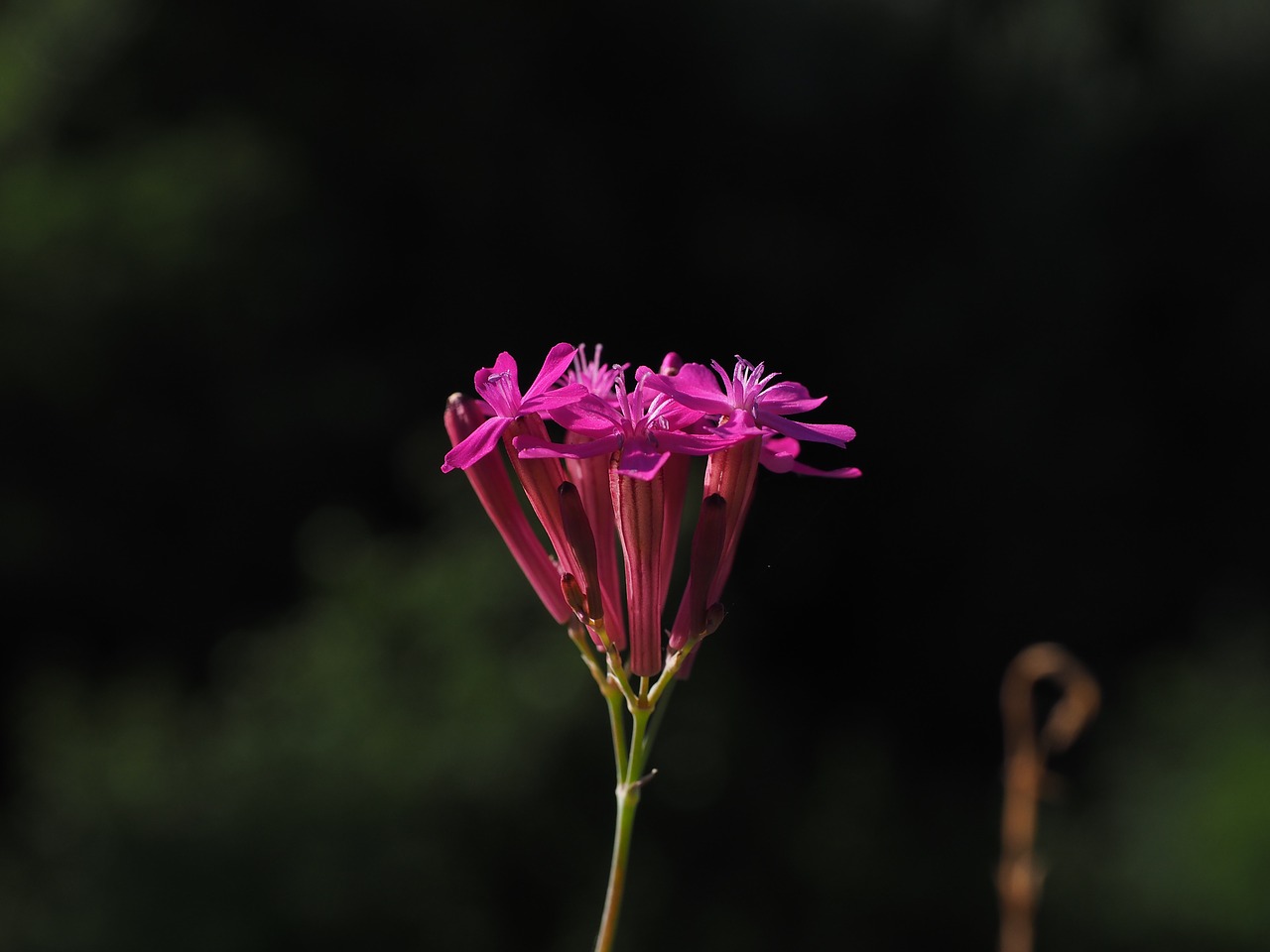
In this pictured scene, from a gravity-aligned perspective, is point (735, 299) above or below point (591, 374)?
above

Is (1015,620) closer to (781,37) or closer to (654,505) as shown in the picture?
(781,37)

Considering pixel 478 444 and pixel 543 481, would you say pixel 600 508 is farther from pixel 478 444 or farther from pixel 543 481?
pixel 478 444

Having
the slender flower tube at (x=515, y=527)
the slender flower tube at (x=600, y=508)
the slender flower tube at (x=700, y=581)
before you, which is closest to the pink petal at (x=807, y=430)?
the slender flower tube at (x=700, y=581)

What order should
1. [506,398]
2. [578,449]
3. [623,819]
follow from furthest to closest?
[506,398] → [578,449] → [623,819]

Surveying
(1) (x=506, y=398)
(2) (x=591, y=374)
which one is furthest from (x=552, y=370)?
(2) (x=591, y=374)

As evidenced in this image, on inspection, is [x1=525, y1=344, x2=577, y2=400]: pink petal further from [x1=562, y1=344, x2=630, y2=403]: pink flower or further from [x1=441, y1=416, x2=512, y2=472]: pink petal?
[x1=562, y1=344, x2=630, y2=403]: pink flower

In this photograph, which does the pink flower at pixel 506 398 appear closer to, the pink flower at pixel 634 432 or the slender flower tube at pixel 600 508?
the pink flower at pixel 634 432

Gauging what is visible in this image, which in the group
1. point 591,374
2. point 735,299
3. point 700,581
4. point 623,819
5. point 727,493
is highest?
point 735,299

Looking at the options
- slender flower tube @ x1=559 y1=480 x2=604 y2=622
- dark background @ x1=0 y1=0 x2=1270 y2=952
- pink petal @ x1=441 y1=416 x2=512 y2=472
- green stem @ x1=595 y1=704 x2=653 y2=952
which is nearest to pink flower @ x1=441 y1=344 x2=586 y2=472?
pink petal @ x1=441 y1=416 x2=512 y2=472
